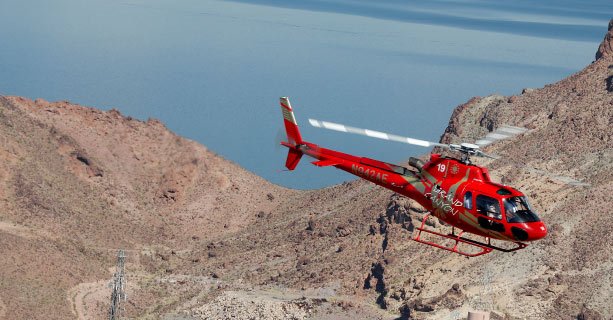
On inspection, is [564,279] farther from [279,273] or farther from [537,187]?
[279,273]

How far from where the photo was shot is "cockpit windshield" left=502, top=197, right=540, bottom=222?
7538 centimetres

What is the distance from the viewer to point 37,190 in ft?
495

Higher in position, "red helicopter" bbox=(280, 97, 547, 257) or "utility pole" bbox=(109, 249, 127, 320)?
"utility pole" bbox=(109, 249, 127, 320)

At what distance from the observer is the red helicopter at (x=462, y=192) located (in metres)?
75.3

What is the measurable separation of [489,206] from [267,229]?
78.0 metres

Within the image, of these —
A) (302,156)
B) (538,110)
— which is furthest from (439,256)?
(302,156)

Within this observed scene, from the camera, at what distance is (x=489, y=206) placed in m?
76.4

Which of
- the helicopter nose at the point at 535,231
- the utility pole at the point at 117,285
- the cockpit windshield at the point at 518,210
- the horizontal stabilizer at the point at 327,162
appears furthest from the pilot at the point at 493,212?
the utility pole at the point at 117,285

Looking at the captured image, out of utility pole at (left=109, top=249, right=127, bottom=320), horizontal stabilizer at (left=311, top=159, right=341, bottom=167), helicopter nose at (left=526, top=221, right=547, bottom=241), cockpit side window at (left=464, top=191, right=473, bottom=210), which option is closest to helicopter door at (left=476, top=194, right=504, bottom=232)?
cockpit side window at (left=464, top=191, right=473, bottom=210)

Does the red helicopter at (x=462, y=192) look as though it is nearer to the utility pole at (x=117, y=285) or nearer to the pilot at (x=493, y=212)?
the pilot at (x=493, y=212)

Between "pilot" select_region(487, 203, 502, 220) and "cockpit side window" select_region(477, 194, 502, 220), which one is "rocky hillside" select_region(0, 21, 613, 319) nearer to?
"cockpit side window" select_region(477, 194, 502, 220)

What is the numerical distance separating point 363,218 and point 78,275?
27417 millimetres

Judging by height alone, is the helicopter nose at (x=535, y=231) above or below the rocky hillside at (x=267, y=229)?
below

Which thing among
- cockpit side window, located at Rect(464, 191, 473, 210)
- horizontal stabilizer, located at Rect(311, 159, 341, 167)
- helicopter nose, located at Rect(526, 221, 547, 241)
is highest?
horizontal stabilizer, located at Rect(311, 159, 341, 167)
